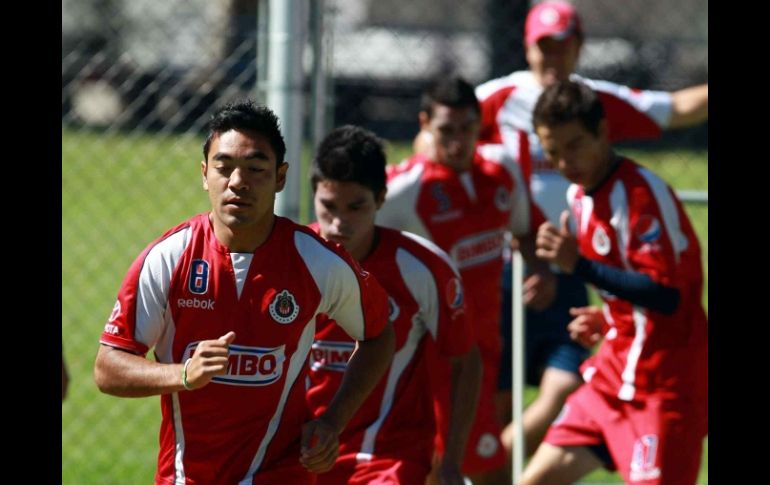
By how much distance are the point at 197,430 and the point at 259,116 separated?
940 mm

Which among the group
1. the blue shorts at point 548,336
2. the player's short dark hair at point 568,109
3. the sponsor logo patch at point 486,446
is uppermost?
the player's short dark hair at point 568,109

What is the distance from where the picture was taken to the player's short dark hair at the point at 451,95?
568 cm

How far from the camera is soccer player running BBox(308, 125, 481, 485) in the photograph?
15.1ft

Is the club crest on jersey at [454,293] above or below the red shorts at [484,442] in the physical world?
above

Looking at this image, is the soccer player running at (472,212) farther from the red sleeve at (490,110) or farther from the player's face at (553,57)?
the player's face at (553,57)

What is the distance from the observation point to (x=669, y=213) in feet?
16.5

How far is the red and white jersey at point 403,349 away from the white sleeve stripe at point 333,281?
1.83 ft

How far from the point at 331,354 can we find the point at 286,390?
67 centimetres

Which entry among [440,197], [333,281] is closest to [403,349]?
[333,281]

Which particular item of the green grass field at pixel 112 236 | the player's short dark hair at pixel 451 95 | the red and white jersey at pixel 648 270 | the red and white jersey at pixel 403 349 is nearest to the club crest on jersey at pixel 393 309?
the red and white jersey at pixel 403 349

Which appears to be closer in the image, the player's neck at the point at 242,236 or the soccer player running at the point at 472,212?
the player's neck at the point at 242,236

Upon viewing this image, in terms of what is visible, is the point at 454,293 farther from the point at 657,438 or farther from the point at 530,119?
the point at 530,119
